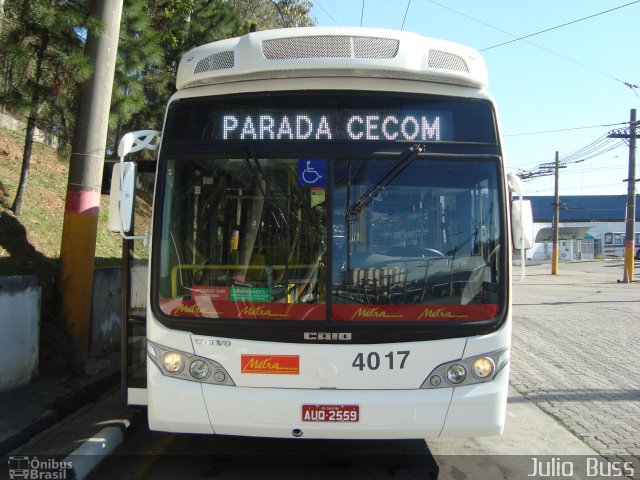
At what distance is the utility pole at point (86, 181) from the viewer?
21.6 feet

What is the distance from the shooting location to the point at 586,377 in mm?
7180

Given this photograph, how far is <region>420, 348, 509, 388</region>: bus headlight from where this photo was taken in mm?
3742

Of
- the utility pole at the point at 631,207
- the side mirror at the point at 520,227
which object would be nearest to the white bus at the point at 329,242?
the side mirror at the point at 520,227

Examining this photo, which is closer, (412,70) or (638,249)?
(412,70)

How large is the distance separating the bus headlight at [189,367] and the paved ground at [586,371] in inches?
129

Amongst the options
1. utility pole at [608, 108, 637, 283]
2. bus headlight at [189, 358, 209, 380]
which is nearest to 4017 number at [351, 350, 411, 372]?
bus headlight at [189, 358, 209, 380]

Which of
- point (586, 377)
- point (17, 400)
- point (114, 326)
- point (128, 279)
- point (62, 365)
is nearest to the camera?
point (128, 279)

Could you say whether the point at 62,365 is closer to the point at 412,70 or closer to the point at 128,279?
the point at 128,279

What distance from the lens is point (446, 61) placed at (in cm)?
396

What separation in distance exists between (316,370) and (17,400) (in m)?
3.38

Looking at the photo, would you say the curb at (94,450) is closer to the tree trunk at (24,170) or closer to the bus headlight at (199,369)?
the bus headlight at (199,369)

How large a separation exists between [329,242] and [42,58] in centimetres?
535

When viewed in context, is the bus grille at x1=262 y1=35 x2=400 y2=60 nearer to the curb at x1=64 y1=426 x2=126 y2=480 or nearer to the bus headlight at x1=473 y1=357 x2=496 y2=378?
the bus headlight at x1=473 y1=357 x2=496 y2=378

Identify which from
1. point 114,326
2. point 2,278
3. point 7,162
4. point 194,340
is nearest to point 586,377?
point 194,340
